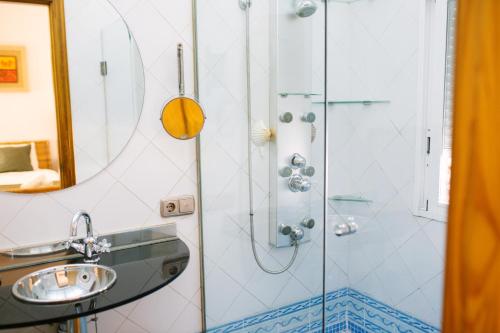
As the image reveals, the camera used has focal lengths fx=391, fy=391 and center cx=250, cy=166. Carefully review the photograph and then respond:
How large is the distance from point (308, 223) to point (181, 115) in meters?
0.73

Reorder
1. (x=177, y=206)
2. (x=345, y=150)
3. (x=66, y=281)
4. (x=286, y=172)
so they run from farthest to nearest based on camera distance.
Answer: (x=177, y=206), (x=286, y=172), (x=66, y=281), (x=345, y=150)

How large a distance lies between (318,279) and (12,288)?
3.36 feet

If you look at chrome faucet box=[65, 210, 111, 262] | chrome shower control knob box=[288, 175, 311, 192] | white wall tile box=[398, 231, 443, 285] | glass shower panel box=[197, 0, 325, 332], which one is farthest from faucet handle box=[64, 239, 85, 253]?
white wall tile box=[398, 231, 443, 285]

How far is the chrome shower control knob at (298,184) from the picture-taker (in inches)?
55.9

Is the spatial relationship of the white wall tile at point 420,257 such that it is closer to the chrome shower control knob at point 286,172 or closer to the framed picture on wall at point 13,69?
the chrome shower control knob at point 286,172

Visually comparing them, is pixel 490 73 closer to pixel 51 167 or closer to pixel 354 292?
pixel 354 292

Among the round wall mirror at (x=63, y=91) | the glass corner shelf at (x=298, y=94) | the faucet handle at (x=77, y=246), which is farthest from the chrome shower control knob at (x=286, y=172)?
the faucet handle at (x=77, y=246)

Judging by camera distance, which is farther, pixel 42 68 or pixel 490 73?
pixel 42 68

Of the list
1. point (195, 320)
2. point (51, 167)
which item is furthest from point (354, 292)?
point (51, 167)

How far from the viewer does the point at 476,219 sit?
1.29ft

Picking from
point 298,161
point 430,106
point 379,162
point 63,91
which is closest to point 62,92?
point 63,91

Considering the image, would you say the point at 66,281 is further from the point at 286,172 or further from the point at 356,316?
the point at 356,316

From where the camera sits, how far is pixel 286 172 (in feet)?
5.07

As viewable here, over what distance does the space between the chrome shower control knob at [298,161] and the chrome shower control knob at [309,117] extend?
136 millimetres
